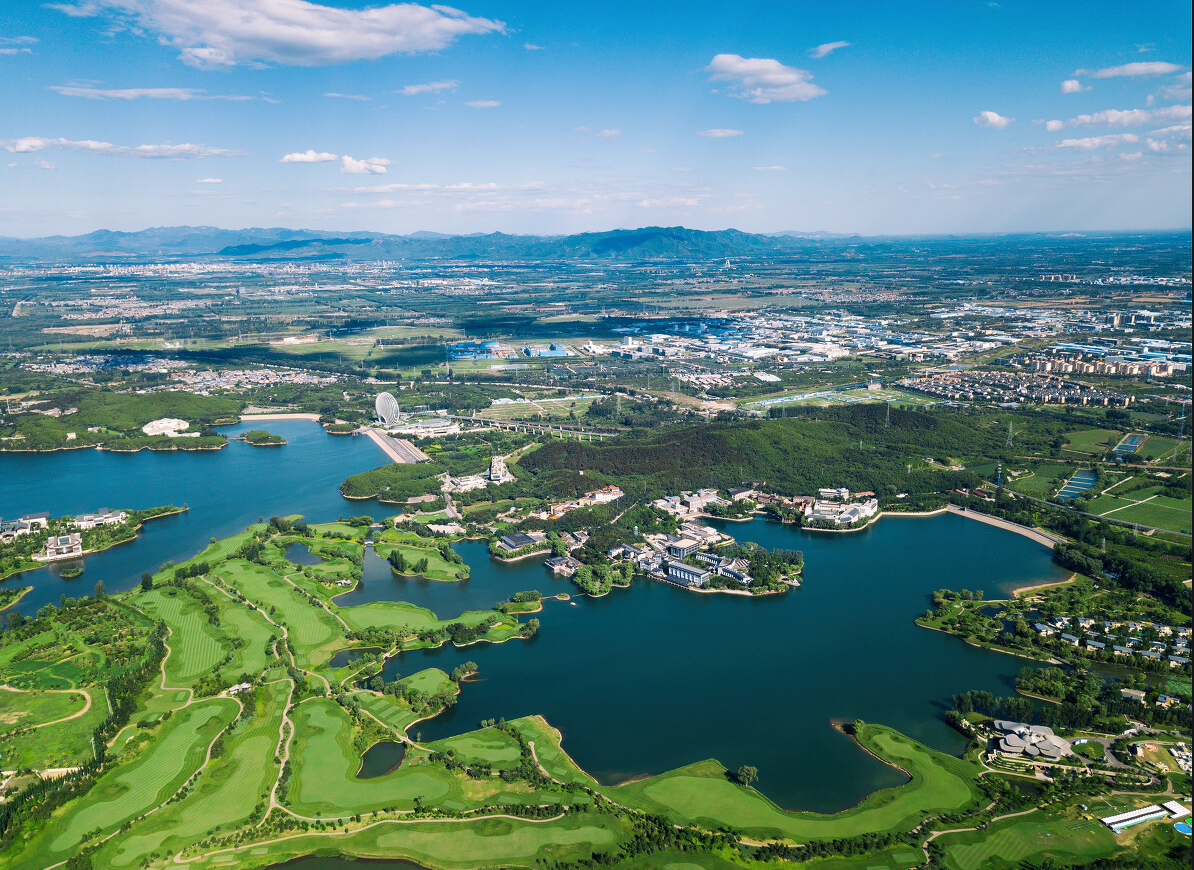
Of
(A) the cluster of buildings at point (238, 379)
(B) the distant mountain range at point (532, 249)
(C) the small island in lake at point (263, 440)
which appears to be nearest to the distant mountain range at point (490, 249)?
(B) the distant mountain range at point (532, 249)

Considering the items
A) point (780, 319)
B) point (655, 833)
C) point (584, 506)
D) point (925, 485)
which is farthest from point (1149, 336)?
point (655, 833)

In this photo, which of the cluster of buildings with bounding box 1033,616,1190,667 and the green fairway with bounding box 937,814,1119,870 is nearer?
the green fairway with bounding box 937,814,1119,870

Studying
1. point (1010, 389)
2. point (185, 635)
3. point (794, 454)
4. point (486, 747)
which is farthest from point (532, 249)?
point (486, 747)

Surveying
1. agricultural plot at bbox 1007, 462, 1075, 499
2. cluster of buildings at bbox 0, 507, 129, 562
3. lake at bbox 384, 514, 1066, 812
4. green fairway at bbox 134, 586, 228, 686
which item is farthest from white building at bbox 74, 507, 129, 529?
agricultural plot at bbox 1007, 462, 1075, 499

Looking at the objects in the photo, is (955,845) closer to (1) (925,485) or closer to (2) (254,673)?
(2) (254,673)

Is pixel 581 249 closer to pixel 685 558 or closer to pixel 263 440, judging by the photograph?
pixel 263 440

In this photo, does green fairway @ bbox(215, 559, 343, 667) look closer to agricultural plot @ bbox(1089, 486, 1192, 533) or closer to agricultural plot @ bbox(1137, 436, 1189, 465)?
agricultural plot @ bbox(1089, 486, 1192, 533)

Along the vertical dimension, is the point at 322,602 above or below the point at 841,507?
below
